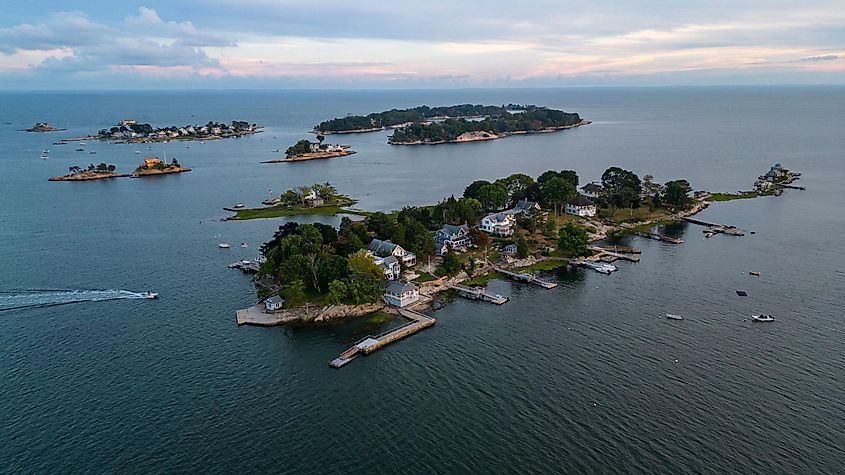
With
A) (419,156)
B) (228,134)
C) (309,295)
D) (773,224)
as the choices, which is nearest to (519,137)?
(419,156)

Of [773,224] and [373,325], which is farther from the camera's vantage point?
[773,224]

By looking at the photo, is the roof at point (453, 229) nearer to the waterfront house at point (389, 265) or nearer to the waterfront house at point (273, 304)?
the waterfront house at point (389, 265)

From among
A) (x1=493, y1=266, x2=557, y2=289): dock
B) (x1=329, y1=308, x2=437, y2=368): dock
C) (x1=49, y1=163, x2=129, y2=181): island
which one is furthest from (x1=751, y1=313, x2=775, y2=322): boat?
(x1=49, y1=163, x2=129, y2=181): island

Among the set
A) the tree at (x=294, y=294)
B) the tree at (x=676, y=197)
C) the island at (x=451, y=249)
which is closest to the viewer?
the tree at (x=294, y=294)

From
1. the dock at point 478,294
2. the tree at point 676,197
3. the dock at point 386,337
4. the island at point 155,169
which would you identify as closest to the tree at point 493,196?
the tree at point 676,197

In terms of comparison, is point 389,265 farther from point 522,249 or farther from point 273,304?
point 522,249

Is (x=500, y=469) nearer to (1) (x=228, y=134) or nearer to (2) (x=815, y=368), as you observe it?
(2) (x=815, y=368)

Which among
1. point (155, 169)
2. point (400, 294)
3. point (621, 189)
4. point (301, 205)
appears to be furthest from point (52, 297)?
point (155, 169)
